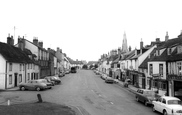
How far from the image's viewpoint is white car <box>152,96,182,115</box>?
48.9ft

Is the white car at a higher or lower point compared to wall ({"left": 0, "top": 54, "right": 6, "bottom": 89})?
lower

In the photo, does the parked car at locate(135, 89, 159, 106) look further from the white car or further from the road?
the white car

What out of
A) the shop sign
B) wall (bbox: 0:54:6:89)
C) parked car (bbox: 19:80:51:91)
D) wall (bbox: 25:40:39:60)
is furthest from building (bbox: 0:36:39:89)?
the shop sign

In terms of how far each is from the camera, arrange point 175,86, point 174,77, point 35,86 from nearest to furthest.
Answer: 1. point 174,77
2. point 175,86
3. point 35,86

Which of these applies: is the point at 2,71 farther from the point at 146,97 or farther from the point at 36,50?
the point at 146,97

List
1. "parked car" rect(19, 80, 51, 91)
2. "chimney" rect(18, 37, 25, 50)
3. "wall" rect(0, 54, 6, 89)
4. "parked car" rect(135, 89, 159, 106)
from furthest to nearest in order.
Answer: "chimney" rect(18, 37, 25, 50) < "wall" rect(0, 54, 6, 89) < "parked car" rect(19, 80, 51, 91) < "parked car" rect(135, 89, 159, 106)

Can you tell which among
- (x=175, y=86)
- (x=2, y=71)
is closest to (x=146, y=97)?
(x=175, y=86)

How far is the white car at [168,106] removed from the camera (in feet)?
48.9

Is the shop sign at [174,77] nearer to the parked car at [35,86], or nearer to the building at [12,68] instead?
the parked car at [35,86]

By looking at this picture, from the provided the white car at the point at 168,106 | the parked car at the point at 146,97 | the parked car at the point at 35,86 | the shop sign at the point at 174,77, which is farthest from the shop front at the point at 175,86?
the parked car at the point at 35,86

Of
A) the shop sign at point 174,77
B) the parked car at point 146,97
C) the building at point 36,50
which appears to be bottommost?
the parked car at point 146,97

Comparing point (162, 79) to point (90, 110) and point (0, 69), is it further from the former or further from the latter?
point (0, 69)

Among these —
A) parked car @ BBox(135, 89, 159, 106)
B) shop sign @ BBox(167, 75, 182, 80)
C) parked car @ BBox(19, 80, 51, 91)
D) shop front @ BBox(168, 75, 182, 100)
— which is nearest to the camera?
parked car @ BBox(135, 89, 159, 106)

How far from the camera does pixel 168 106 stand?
617 inches
